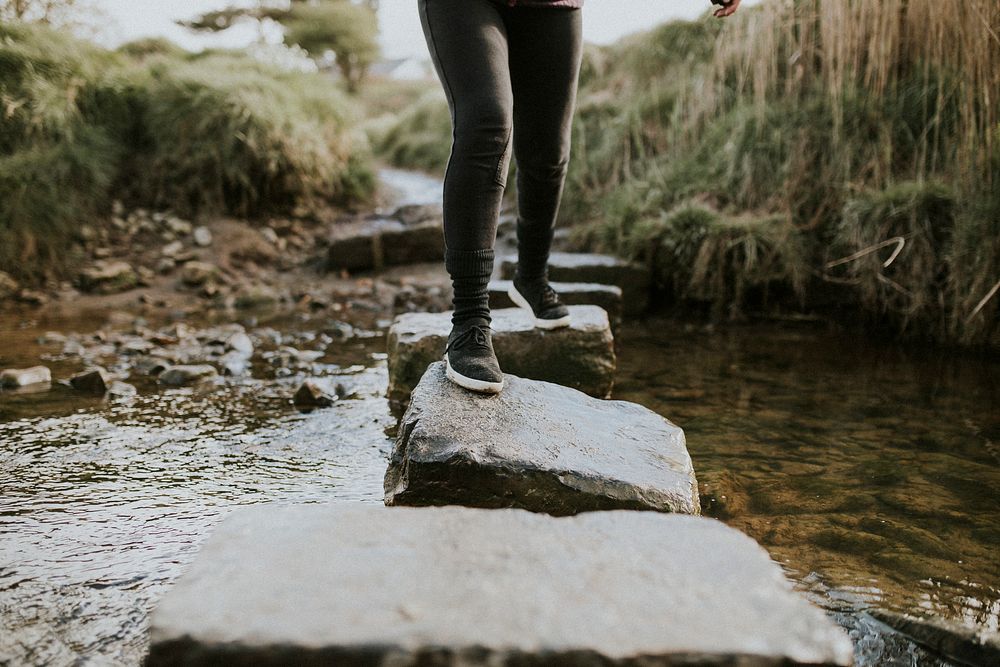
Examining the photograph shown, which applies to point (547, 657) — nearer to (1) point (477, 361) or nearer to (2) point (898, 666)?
(2) point (898, 666)

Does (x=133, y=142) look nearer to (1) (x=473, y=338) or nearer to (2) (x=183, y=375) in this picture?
(2) (x=183, y=375)

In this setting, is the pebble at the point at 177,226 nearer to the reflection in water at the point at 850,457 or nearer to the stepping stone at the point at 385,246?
the stepping stone at the point at 385,246

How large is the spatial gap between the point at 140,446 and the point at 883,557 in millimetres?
1736

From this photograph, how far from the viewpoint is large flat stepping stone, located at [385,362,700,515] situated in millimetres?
1319

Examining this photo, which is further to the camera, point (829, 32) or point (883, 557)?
point (829, 32)

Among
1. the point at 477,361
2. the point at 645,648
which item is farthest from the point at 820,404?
the point at 645,648

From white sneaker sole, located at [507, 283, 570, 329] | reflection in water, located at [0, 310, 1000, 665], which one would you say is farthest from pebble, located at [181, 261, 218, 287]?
white sneaker sole, located at [507, 283, 570, 329]

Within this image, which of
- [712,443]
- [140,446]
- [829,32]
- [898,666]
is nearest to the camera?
[898,666]

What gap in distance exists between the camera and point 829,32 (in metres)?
3.63

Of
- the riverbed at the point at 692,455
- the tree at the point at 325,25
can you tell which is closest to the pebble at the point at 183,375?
the riverbed at the point at 692,455

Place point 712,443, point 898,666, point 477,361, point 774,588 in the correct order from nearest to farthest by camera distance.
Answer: point 774,588 < point 898,666 < point 477,361 < point 712,443

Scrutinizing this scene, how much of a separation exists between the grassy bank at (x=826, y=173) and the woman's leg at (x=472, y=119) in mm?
2132

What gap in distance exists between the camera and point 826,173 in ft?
12.4

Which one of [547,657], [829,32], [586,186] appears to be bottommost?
[547,657]
